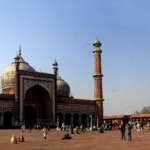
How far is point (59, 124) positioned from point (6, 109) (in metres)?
7.76

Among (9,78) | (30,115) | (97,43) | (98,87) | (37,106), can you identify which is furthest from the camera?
(97,43)

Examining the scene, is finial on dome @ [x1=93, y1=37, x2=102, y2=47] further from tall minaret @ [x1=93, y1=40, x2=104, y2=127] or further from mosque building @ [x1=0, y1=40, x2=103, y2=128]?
tall minaret @ [x1=93, y1=40, x2=104, y2=127]

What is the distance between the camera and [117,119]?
49.2m

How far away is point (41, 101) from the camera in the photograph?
3578 centimetres

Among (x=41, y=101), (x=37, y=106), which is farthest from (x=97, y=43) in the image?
(x=37, y=106)

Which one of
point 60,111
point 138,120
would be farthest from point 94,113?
point 138,120

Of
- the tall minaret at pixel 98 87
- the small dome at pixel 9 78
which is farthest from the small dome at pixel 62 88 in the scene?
the small dome at pixel 9 78

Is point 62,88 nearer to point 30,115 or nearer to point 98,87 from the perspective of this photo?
point 98,87

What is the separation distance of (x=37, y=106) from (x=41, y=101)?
2.62 ft

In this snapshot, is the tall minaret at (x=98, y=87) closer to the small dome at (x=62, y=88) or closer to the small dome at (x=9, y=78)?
the small dome at (x=62, y=88)

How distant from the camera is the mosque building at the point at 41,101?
3100cm

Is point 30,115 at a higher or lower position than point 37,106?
lower

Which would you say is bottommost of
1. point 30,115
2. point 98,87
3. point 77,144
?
point 77,144

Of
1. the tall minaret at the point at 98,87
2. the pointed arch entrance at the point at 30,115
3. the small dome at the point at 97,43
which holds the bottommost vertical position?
the pointed arch entrance at the point at 30,115
